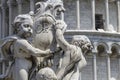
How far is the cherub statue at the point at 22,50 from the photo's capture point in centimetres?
608

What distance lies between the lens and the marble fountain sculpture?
20.1 feet

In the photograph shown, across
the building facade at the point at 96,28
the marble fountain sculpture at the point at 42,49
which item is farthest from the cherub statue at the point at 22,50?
the building facade at the point at 96,28

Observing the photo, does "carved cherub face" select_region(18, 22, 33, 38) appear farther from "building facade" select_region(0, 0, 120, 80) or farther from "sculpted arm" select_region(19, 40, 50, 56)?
"building facade" select_region(0, 0, 120, 80)

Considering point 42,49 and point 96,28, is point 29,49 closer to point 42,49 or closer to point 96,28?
point 42,49

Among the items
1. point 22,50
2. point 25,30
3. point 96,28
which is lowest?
point 22,50

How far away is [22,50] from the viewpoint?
6.17 metres

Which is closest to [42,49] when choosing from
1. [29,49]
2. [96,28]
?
[29,49]

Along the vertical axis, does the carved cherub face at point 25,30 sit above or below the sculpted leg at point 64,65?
above

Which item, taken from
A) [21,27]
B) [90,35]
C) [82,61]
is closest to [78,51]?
[82,61]

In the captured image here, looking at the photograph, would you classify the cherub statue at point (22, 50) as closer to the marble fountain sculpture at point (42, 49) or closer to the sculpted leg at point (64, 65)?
the marble fountain sculpture at point (42, 49)

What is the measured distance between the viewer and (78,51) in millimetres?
6191

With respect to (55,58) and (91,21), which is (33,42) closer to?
(55,58)

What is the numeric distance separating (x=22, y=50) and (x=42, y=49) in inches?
9.5

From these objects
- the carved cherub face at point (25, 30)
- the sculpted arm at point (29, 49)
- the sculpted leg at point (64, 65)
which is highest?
the carved cherub face at point (25, 30)
